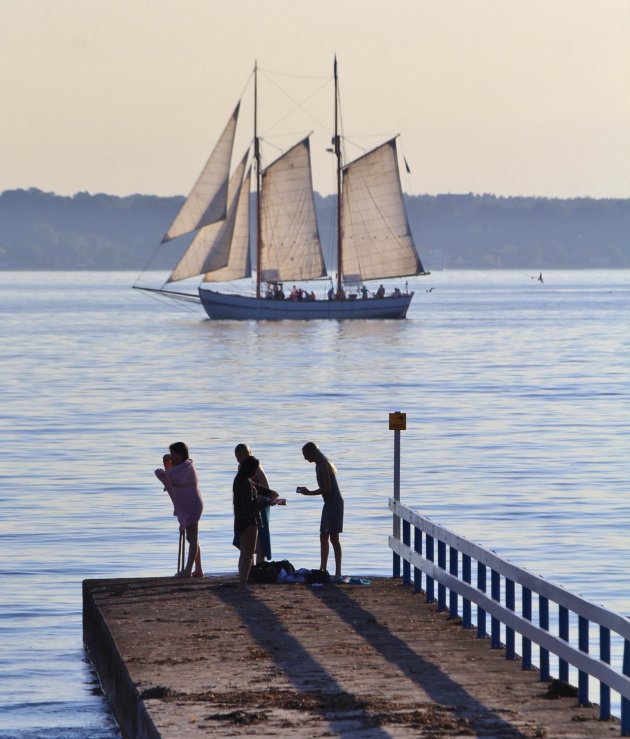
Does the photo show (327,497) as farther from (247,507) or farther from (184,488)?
(184,488)

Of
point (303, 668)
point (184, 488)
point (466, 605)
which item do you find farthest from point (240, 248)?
point (303, 668)

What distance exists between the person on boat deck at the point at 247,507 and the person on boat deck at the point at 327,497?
2.31 feet

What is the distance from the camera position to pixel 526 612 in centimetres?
1491

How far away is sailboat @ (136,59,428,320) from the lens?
113m

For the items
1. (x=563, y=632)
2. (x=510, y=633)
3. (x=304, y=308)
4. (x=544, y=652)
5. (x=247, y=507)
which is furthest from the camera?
(x=304, y=308)

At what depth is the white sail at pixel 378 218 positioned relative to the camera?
11256cm

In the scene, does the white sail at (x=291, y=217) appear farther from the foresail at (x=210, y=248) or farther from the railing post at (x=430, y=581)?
the railing post at (x=430, y=581)

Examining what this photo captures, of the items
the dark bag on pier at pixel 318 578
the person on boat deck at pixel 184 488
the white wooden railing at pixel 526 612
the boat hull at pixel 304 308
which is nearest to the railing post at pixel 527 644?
the white wooden railing at pixel 526 612

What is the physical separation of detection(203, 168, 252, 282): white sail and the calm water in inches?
507

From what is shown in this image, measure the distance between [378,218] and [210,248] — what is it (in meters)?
11.8

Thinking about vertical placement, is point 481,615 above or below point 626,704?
below

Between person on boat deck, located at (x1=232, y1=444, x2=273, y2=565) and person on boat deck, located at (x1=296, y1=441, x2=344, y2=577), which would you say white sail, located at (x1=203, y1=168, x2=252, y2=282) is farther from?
person on boat deck, located at (x1=296, y1=441, x2=344, y2=577)

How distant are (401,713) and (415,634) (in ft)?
10.0

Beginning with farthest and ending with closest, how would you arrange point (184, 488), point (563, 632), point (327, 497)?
point (327, 497), point (184, 488), point (563, 632)
